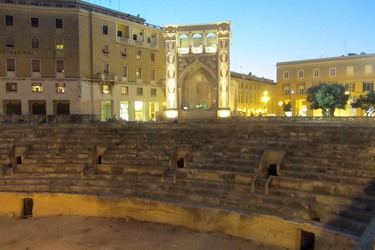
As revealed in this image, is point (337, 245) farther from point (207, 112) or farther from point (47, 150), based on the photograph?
point (207, 112)

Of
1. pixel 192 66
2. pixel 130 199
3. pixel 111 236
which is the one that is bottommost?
pixel 111 236

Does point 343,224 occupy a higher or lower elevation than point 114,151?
lower

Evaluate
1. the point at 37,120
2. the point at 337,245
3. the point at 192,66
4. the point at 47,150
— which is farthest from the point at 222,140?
the point at 192,66

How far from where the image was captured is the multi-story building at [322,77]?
58.1 m

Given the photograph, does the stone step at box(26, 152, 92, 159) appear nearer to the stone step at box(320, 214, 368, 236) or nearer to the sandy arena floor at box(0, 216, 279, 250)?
the sandy arena floor at box(0, 216, 279, 250)

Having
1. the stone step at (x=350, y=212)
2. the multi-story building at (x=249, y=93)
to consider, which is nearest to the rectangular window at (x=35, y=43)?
the multi-story building at (x=249, y=93)

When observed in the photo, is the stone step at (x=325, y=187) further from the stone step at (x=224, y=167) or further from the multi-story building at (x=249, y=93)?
the multi-story building at (x=249, y=93)

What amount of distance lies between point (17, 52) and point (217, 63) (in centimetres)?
2418

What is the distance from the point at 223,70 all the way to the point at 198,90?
423cm

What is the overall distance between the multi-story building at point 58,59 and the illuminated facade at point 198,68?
9722mm

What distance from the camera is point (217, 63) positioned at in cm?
4025

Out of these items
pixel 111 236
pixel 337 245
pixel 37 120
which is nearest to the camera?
pixel 337 245

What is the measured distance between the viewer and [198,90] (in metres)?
42.5

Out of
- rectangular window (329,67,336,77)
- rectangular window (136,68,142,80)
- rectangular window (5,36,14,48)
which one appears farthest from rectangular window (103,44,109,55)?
rectangular window (329,67,336,77)
